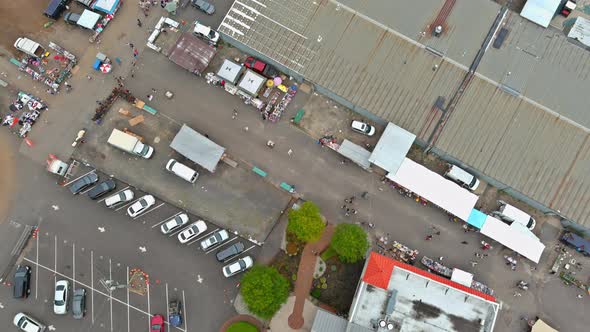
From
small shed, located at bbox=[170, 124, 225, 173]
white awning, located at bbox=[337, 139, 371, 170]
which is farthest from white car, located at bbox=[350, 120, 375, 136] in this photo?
small shed, located at bbox=[170, 124, 225, 173]

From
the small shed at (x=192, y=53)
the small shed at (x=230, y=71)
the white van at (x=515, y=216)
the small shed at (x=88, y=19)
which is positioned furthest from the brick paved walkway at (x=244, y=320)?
the small shed at (x=88, y=19)

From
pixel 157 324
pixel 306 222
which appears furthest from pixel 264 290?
pixel 157 324

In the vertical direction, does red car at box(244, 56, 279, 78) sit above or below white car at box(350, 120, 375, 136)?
above

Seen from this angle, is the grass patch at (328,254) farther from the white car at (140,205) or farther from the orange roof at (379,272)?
the white car at (140,205)

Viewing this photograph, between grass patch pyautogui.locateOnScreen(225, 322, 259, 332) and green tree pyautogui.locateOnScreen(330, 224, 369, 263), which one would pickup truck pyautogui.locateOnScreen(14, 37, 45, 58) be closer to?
grass patch pyautogui.locateOnScreen(225, 322, 259, 332)

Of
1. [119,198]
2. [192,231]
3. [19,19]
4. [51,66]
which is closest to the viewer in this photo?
[192,231]

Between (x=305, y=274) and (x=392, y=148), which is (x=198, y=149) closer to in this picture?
(x=305, y=274)

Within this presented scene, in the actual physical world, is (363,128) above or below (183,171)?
above
